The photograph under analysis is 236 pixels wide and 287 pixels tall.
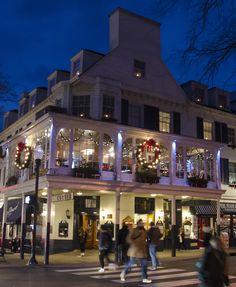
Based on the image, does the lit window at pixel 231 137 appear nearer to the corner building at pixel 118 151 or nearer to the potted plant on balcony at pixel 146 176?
the corner building at pixel 118 151

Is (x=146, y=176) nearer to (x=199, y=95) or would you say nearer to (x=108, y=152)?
(x=108, y=152)

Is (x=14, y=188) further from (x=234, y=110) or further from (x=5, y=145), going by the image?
(x=234, y=110)

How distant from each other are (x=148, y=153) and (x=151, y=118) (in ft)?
11.4

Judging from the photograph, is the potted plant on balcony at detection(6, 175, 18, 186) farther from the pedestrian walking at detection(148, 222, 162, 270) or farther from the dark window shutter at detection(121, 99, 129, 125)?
the pedestrian walking at detection(148, 222, 162, 270)

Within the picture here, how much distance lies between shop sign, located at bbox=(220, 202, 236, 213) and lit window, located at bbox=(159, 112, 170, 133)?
286 inches

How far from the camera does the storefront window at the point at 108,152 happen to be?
25.2 metres

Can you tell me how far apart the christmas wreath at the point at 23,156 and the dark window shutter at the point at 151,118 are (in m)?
7.70

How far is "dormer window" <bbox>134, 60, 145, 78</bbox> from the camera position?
28188mm

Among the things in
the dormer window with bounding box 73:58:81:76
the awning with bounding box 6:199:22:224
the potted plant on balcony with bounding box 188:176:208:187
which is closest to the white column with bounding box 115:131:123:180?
the potted plant on balcony with bounding box 188:176:208:187

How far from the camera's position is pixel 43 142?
25719 millimetres

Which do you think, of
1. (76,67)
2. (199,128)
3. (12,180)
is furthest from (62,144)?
(199,128)

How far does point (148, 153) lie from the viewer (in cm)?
2553

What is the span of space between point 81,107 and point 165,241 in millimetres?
10946

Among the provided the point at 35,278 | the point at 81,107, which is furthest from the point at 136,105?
the point at 35,278
